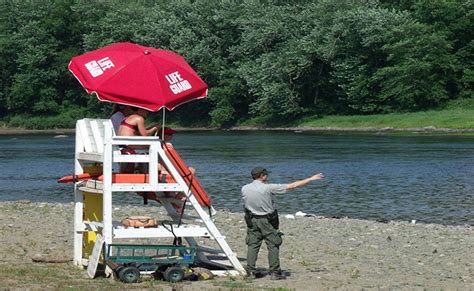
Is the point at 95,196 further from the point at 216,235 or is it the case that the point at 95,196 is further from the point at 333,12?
the point at 333,12

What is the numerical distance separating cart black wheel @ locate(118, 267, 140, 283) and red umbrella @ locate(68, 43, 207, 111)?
223 cm

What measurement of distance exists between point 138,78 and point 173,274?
2.80 meters

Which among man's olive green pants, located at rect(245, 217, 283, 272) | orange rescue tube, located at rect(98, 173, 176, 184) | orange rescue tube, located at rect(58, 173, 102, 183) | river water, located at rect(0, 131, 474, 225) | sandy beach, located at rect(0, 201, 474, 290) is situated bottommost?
river water, located at rect(0, 131, 474, 225)

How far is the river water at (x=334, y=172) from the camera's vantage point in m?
30.6

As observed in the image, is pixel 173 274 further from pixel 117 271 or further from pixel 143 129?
pixel 143 129

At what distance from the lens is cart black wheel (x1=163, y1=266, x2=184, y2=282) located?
537 inches

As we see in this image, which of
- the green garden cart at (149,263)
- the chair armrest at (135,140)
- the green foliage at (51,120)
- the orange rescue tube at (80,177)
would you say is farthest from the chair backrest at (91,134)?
the green foliage at (51,120)

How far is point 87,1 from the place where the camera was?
120m

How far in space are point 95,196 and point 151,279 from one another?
171cm

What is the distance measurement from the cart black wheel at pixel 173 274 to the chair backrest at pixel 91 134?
211 centimetres

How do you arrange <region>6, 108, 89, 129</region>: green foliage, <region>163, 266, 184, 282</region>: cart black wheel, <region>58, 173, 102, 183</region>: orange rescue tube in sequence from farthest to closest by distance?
<region>6, 108, 89, 129</region>: green foliage, <region>58, 173, 102, 183</region>: orange rescue tube, <region>163, 266, 184, 282</region>: cart black wheel

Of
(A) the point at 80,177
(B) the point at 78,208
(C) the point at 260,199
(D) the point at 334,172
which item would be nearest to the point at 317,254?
(C) the point at 260,199

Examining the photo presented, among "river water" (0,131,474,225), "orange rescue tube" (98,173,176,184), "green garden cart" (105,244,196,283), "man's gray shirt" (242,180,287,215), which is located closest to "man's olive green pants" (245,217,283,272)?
"man's gray shirt" (242,180,287,215)

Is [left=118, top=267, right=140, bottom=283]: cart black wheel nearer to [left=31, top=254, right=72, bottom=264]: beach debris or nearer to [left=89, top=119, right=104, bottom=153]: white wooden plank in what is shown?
[left=89, top=119, right=104, bottom=153]: white wooden plank
